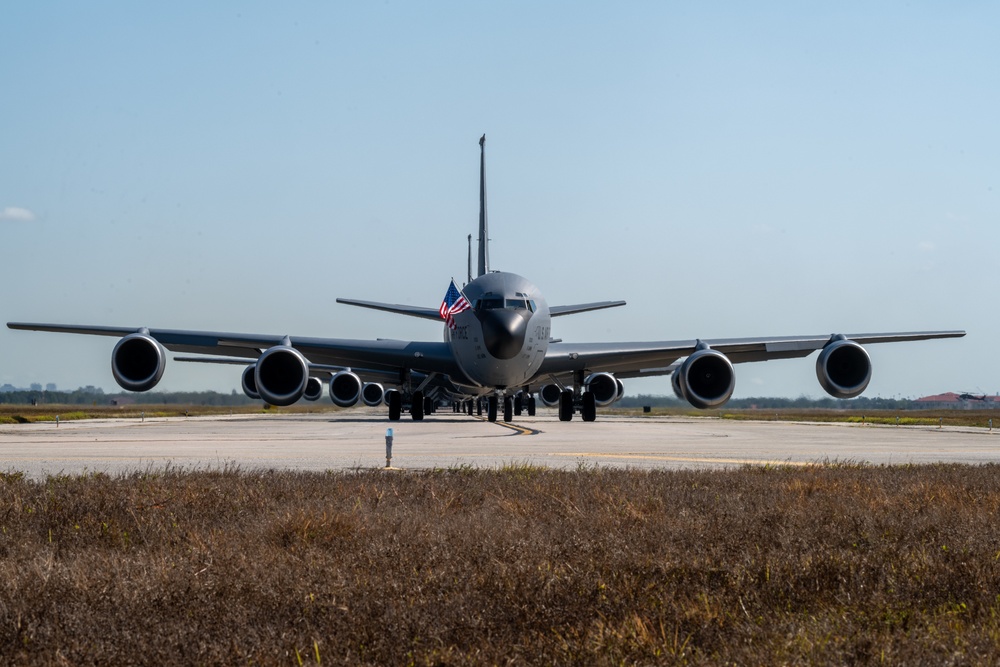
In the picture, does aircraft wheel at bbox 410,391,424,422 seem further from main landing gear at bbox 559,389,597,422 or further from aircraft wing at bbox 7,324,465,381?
main landing gear at bbox 559,389,597,422

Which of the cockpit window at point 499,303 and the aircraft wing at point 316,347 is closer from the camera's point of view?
the aircraft wing at point 316,347

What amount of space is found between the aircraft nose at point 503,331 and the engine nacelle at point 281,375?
22.3 feet

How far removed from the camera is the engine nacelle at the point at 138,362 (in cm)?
2709

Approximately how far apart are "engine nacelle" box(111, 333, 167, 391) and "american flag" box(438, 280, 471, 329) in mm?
10528

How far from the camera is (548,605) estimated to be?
560 centimetres

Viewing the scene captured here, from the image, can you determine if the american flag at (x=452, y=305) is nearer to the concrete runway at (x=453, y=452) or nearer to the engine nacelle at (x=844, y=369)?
the concrete runway at (x=453, y=452)

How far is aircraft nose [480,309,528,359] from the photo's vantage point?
3228cm

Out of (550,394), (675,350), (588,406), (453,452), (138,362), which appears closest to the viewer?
(453,452)

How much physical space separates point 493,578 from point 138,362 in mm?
23563

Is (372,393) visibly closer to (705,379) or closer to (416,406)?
(416,406)

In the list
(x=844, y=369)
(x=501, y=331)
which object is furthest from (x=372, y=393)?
(x=844, y=369)

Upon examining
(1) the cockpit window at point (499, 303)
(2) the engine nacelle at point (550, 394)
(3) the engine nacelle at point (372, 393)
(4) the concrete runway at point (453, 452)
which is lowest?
(4) the concrete runway at point (453, 452)

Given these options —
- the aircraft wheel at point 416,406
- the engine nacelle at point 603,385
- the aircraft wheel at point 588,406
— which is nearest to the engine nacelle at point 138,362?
the aircraft wheel at point 416,406

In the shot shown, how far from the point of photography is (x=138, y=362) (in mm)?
27500
